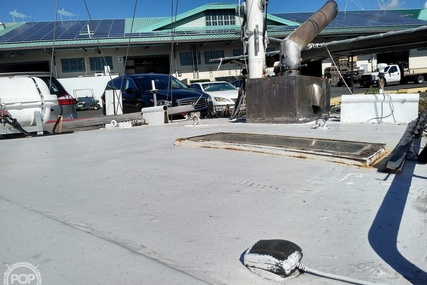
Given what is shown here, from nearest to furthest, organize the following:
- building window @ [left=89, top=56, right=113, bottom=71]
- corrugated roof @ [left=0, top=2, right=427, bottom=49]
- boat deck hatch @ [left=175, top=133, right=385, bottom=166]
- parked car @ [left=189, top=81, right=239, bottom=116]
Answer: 1. boat deck hatch @ [left=175, top=133, right=385, bottom=166]
2. parked car @ [left=189, top=81, right=239, bottom=116]
3. corrugated roof @ [left=0, top=2, right=427, bottom=49]
4. building window @ [left=89, top=56, right=113, bottom=71]

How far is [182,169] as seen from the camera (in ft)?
11.9

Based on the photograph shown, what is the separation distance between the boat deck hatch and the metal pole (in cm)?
290

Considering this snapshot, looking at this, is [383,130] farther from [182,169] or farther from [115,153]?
[115,153]

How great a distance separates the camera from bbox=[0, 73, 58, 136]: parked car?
20.6ft

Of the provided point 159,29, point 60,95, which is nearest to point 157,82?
point 60,95

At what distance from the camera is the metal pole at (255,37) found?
7.52 m

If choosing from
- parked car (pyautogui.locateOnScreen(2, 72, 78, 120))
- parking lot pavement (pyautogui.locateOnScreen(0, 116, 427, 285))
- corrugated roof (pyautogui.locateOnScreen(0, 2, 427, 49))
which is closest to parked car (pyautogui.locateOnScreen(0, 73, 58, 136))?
parked car (pyautogui.locateOnScreen(2, 72, 78, 120))

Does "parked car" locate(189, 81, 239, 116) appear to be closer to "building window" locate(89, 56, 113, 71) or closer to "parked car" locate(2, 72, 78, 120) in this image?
"parked car" locate(2, 72, 78, 120)

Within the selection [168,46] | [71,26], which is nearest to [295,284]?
[168,46]

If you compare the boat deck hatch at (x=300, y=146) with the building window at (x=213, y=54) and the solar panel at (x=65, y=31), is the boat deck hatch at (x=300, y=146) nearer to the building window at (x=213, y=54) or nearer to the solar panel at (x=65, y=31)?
the solar panel at (x=65, y=31)

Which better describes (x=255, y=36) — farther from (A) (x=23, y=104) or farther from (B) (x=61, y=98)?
(A) (x=23, y=104)

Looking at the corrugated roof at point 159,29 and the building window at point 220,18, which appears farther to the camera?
the building window at point 220,18
